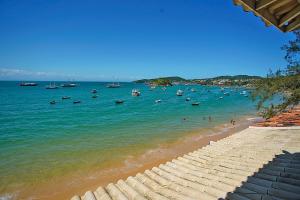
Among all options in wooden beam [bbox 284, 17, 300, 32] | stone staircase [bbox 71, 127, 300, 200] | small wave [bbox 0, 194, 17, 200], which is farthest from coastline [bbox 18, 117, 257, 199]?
wooden beam [bbox 284, 17, 300, 32]

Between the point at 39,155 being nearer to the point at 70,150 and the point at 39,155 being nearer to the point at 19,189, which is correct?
the point at 70,150

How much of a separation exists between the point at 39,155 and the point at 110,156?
6065 mm

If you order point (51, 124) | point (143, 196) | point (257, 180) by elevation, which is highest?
point (257, 180)

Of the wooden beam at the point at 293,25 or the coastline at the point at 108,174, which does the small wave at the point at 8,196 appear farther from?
the wooden beam at the point at 293,25

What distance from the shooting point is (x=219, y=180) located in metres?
8.71

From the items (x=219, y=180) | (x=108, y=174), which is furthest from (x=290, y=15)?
(x=108, y=174)

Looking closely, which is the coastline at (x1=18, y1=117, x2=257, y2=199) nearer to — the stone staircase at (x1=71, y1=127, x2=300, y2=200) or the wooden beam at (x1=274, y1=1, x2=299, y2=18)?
the stone staircase at (x1=71, y1=127, x2=300, y2=200)

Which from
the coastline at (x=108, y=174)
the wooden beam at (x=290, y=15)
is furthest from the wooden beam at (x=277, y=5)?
the coastline at (x=108, y=174)

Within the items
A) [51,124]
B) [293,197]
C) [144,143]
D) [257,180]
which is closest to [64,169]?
[144,143]

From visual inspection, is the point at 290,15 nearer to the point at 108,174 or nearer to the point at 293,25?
the point at 293,25

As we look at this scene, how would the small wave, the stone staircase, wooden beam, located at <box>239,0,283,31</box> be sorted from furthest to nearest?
the small wave
the stone staircase
wooden beam, located at <box>239,0,283,31</box>

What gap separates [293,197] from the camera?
6840 millimetres

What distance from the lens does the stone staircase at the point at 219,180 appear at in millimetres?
7527

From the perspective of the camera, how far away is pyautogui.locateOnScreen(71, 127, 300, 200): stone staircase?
7.53m
